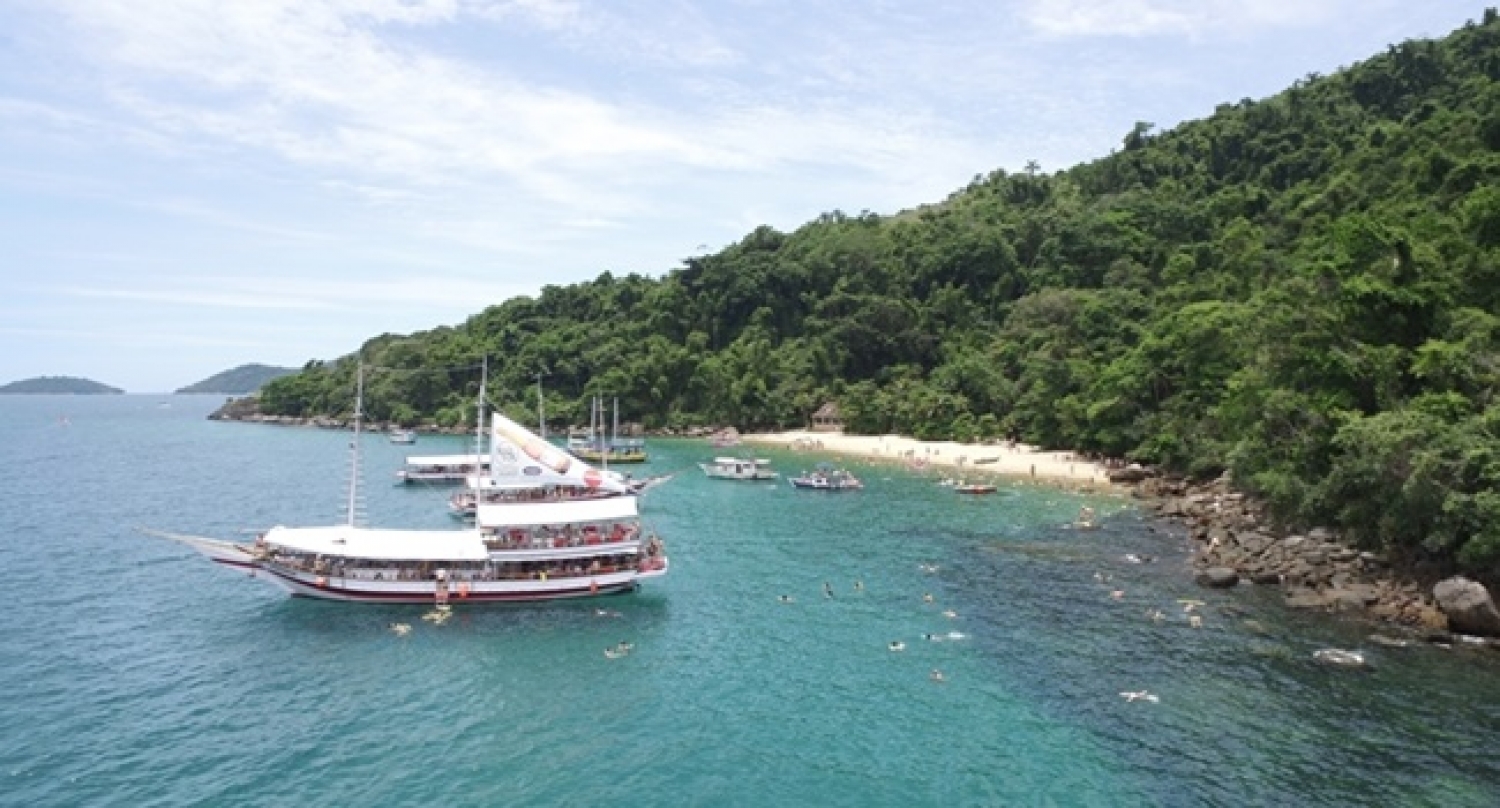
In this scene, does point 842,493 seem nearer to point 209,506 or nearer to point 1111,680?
point 1111,680

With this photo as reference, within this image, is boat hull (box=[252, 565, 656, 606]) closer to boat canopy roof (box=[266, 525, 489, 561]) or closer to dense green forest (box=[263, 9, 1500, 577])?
boat canopy roof (box=[266, 525, 489, 561])

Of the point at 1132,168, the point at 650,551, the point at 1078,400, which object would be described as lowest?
the point at 650,551

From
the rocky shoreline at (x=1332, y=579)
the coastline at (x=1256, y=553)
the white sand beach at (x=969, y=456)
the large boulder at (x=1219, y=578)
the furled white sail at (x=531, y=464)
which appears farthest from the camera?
the white sand beach at (x=969, y=456)

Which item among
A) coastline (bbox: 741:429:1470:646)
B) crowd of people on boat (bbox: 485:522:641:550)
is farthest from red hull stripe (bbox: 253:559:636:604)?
coastline (bbox: 741:429:1470:646)

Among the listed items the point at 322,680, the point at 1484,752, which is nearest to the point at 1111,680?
the point at 1484,752

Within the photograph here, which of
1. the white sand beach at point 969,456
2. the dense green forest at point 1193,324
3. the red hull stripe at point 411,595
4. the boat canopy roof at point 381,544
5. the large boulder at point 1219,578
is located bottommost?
the red hull stripe at point 411,595

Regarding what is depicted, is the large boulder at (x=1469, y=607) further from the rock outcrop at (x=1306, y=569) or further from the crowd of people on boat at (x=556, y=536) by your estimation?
the crowd of people on boat at (x=556, y=536)

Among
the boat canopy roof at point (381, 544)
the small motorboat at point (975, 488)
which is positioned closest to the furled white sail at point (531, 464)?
the boat canopy roof at point (381, 544)
